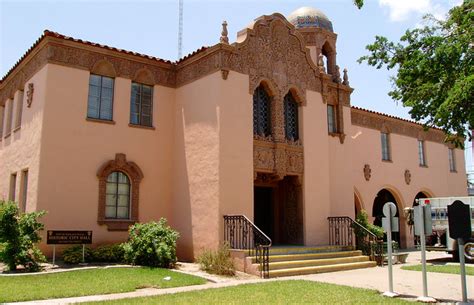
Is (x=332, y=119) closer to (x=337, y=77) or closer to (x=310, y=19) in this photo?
(x=337, y=77)

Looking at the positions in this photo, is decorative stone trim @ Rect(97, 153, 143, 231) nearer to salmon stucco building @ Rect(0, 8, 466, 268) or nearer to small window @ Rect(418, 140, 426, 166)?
salmon stucco building @ Rect(0, 8, 466, 268)

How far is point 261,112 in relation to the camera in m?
16.8

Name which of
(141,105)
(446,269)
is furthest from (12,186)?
(446,269)

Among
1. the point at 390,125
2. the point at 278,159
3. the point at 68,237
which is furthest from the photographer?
the point at 390,125

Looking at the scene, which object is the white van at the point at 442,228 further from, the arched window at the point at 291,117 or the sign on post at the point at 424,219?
the sign on post at the point at 424,219

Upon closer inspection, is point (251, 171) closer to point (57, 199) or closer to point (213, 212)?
point (213, 212)

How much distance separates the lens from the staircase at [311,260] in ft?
44.0

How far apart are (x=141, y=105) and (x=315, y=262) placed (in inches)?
323

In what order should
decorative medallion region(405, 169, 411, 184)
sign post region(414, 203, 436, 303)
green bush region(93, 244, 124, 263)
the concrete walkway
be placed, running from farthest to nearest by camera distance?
decorative medallion region(405, 169, 411, 184) < green bush region(93, 244, 124, 263) < the concrete walkway < sign post region(414, 203, 436, 303)

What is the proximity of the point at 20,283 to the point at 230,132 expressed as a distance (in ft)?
24.7

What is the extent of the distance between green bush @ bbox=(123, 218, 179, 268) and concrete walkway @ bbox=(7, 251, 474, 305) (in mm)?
2254

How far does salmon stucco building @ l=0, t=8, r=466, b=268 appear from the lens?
583 inches

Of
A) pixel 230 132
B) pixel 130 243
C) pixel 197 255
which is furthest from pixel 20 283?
pixel 230 132

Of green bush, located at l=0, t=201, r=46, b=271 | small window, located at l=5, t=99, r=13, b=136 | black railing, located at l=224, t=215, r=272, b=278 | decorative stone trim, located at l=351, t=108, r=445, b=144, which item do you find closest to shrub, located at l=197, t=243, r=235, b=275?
black railing, located at l=224, t=215, r=272, b=278
